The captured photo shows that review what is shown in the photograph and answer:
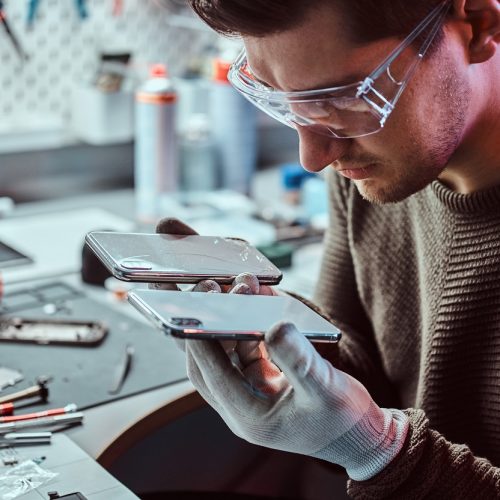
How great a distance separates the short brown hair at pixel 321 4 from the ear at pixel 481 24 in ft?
0.14

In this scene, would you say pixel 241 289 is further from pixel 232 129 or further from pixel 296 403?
pixel 232 129

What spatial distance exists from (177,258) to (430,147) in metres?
0.33

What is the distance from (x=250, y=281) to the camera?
3.17 feet

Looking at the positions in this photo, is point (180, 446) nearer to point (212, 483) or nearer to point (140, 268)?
point (212, 483)

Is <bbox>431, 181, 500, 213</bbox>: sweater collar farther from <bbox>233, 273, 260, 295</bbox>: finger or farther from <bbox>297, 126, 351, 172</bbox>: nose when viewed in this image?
<bbox>233, 273, 260, 295</bbox>: finger

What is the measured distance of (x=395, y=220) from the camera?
4.21ft

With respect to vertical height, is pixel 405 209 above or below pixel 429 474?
above

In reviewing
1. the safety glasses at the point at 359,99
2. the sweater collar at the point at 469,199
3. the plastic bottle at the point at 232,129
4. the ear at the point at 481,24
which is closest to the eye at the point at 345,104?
the safety glasses at the point at 359,99

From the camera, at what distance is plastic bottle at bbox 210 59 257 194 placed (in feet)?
6.63

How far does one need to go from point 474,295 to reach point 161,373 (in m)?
0.46

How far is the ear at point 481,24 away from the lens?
0.91 meters

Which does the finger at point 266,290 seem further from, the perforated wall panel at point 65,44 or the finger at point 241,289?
the perforated wall panel at point 65,44

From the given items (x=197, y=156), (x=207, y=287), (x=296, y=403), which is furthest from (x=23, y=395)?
(x=197, y=156)

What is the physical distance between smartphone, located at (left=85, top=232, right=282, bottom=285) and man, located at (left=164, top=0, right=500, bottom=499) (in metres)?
0.11
